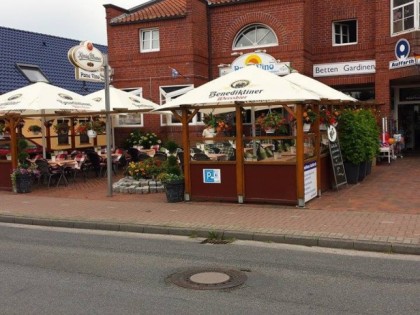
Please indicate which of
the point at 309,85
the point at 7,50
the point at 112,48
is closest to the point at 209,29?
the point at 112,48

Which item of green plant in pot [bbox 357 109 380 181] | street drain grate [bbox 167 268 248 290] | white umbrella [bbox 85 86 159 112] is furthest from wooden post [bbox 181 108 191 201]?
white umbrella [bbox 85 86 159 112]

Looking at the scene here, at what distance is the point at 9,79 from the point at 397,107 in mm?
18285

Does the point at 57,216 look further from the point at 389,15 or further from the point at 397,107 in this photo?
the point at 397,107

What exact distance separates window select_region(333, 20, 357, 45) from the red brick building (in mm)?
41

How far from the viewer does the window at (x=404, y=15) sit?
17.9m

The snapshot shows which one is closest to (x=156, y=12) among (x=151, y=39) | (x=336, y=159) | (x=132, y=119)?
(x=151, y=39)

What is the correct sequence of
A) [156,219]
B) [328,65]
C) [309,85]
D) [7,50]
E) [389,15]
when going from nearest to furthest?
[156,219] → [309,85] → [389,15] → [328,65] → [7,50]

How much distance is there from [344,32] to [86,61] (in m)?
12.6

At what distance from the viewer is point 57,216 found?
10.4 m

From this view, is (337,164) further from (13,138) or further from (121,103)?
(13,138)

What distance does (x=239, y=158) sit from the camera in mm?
10891

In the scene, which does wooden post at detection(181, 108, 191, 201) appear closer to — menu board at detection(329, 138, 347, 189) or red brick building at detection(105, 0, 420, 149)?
menu board at detection(329, 138, 347, 189)

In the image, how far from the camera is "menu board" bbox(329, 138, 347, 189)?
12312mm

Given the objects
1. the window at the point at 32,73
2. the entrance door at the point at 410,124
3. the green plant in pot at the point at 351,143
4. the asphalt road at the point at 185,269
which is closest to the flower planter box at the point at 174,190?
the asphalt road at the point at 185,269
